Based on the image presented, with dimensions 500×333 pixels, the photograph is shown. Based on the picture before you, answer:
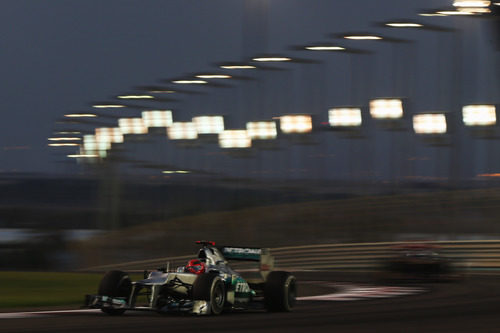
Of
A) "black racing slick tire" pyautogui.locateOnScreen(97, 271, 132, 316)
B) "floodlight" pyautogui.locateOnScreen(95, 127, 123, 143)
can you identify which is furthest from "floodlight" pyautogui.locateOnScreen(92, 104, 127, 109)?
"black racing slick tire" pyautogui.locateOnScreen(97, 271, 132, 316)

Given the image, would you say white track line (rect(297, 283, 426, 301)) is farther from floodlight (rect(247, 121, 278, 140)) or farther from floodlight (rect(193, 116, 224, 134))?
floodlight (rect(193, 116, 224, 134))

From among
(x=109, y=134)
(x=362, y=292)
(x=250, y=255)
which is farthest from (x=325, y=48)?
(x=109, y=134)

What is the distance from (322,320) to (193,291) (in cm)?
203

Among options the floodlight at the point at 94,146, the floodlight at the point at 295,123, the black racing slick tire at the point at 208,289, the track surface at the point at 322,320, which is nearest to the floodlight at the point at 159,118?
the floodlight at the point at 94,146

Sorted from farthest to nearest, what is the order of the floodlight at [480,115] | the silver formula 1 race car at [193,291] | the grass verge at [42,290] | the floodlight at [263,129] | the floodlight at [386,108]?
the floodlight at [263,129]
the floodlight at [386,108]
the floodlight at [480,115]
the grass verge at [42,290]
the silver formula 1 race car at [193,291]

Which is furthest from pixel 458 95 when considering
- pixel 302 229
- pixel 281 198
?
pixel 281 198

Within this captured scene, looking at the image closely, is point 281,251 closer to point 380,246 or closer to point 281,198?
point 380,246

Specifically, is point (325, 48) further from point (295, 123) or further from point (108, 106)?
point (108, 106)

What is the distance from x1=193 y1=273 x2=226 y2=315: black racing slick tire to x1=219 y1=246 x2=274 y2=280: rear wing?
1.45 m

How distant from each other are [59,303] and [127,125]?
5766cm

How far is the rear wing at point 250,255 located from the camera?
16734 mm

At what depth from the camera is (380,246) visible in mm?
39000

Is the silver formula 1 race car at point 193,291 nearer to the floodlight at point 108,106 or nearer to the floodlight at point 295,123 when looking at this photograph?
the floodlight at point 295,123

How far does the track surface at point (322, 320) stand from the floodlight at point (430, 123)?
30.9 m
